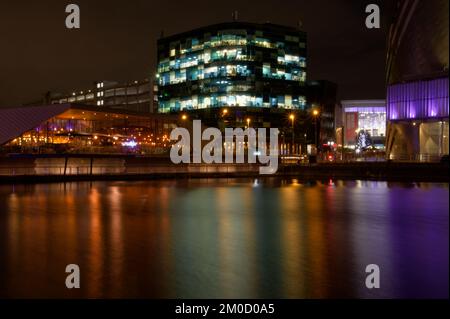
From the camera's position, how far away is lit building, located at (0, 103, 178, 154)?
228 feet

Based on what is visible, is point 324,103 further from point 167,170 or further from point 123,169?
point 123,169

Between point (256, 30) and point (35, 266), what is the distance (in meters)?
126

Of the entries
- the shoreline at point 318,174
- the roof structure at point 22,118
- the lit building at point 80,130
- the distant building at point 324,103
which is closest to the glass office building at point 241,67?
the distant building at point 324,103

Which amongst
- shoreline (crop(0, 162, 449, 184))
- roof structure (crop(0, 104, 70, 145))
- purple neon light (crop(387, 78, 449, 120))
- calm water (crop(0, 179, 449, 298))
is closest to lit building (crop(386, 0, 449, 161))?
purple neon light (crop(387, 78, 449, 120))

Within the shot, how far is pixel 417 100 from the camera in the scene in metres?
75.0

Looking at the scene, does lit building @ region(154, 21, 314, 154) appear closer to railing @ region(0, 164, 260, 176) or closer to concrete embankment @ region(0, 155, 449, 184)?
railing @ region(0, 164, 260, 176)

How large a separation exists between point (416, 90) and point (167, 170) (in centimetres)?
4093

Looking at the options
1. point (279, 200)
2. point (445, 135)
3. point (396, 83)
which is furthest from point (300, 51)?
point (279, 200)

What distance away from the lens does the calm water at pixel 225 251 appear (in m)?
10.2

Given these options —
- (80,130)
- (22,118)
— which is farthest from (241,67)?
(22,118)

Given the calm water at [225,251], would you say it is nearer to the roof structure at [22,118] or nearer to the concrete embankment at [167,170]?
the concrete embankment at [167,170]

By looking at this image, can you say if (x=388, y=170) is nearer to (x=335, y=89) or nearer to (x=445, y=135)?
(x=445, y=135)

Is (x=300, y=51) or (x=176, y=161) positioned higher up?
(x=300, y=51)
